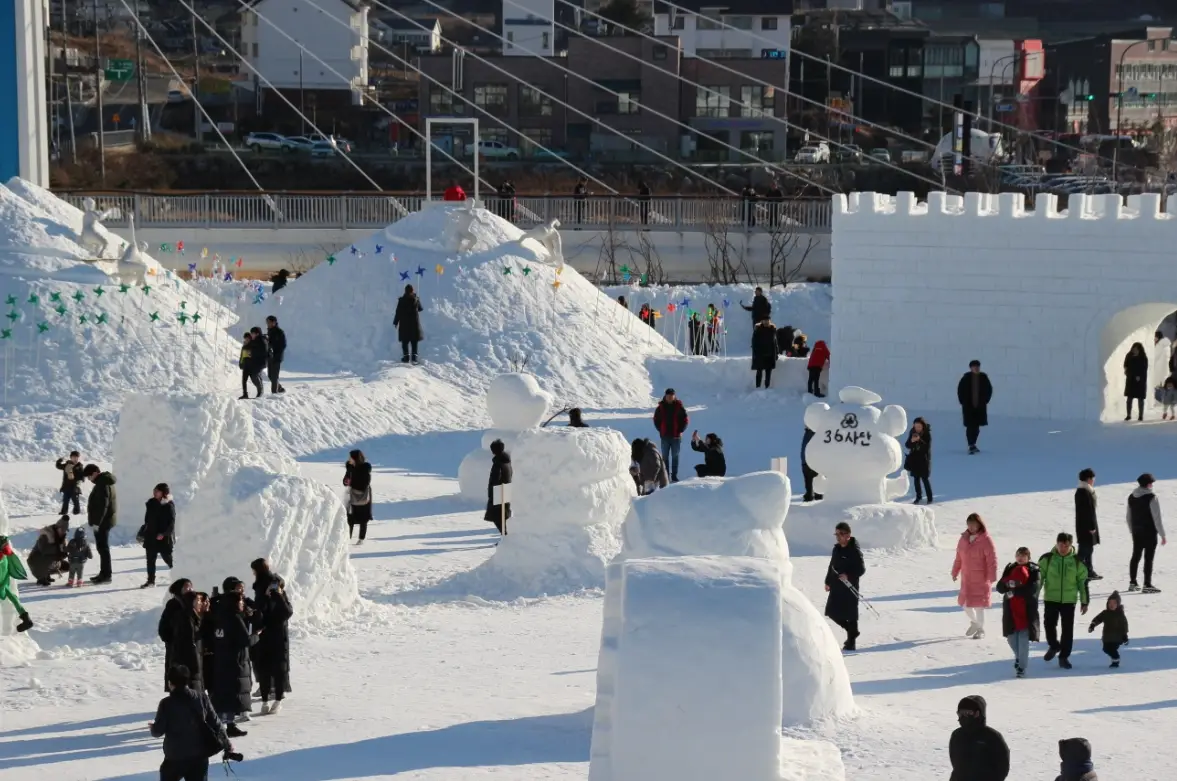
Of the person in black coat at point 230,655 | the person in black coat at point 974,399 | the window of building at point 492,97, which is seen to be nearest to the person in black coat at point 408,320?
the person in black coat at point 974,399

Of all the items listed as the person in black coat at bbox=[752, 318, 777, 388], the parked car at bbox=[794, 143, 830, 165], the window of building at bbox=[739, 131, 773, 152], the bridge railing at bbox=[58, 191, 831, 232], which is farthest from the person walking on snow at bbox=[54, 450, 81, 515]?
the window of building at bbox=[739, 131, 773, 152]

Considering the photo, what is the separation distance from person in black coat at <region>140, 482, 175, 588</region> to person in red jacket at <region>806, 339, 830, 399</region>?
11.9 m

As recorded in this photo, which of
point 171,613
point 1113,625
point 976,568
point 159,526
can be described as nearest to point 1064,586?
point 1113,625

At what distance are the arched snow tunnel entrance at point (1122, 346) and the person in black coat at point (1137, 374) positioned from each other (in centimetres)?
38

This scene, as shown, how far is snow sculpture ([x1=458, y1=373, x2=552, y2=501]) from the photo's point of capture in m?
20.1

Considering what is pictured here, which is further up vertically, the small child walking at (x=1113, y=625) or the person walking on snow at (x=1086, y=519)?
the person walking on snow at (x=1086, y=519)

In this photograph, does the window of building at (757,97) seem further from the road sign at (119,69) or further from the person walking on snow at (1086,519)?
the person walking on snow at (1086,519)

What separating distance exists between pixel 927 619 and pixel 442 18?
96.3 metres

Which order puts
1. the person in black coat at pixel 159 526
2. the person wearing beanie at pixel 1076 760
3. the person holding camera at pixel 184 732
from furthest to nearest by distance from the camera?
the person in black coat at pixel 159 526
the person holding camera at pixel 184 732
the person wearing beanie at pixel 1076 760

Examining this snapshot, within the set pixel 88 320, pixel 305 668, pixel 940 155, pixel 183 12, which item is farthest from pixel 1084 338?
pixel 183 12

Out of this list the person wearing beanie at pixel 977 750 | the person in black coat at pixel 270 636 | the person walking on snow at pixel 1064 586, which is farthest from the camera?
the person walking on snow at pixel 1064 586

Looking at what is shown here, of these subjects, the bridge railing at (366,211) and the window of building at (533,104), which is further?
the window of building at (533,104)

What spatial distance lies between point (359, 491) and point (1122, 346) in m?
11.9

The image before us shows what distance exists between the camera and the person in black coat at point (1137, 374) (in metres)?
24.8
